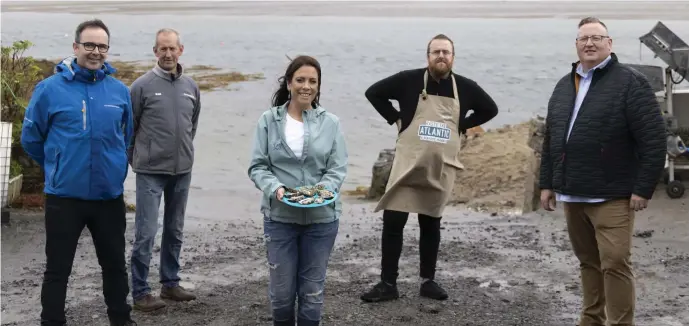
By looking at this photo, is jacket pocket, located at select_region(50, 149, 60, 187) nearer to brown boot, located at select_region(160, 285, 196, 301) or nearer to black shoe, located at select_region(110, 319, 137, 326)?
black shoe, located at select_region(110, 319, 137, 326)

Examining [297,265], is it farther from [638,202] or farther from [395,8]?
[395,8]

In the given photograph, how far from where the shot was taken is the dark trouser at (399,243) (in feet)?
22.9

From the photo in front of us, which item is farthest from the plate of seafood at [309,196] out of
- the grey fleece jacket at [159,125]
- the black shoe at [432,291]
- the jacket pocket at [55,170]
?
the black shoe at [432,291]

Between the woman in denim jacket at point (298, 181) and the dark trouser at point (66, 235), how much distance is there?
3.31 feet

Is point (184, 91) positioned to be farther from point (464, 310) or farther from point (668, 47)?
point (668, 47)

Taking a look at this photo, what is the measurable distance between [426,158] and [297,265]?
5.49 ft

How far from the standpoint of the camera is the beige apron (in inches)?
270

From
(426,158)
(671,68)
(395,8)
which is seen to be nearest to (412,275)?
(426,158)

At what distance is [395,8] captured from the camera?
4230 inches

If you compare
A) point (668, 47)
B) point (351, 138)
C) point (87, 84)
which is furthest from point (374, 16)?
point (87, 84)

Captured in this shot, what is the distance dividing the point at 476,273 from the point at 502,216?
2806 millimetres

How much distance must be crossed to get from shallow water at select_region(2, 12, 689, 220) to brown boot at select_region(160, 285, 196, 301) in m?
1.81

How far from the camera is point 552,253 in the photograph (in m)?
8.57

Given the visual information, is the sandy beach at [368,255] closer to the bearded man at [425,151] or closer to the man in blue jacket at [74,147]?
the bearded man at [425,151]
